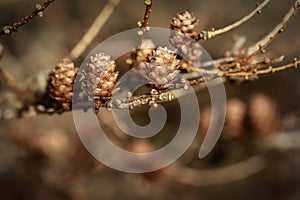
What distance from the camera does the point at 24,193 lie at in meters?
2.62

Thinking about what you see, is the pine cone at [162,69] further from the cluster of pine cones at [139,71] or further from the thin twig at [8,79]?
the thin twig at [8,79]

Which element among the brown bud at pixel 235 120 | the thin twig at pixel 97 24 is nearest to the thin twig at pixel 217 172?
the brown bud at pixel 235 120

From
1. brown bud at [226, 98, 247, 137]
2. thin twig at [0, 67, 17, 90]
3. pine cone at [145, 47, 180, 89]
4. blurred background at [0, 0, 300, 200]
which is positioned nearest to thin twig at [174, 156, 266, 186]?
blurred background at [0, 0, 300, 200]

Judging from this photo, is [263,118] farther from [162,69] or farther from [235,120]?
[162,69]

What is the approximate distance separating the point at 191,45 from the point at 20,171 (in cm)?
143

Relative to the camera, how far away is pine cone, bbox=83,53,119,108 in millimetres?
1227

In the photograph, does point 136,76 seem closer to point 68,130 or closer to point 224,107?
point 224,107

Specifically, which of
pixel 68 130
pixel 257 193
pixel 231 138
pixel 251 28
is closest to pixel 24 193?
pixel 68 130

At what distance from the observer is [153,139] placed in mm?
2836

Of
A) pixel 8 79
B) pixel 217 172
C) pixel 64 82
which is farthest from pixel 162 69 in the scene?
pixel 217 172

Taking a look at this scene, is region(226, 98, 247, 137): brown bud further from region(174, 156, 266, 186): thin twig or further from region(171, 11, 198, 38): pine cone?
region(171, 11, 198, 38): pine cone

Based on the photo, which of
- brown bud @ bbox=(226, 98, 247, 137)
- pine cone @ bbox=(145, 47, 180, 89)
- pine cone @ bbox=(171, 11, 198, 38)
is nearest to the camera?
pine cone @ bbox=(145, 47, 180, 89)

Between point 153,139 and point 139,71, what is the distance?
145 cm

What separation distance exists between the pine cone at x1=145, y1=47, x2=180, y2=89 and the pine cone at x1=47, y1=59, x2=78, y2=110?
0.27 m
